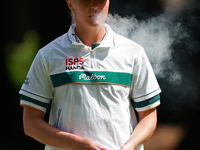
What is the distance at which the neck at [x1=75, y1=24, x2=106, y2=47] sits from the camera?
5.06 feet

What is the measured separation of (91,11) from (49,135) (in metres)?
0.77

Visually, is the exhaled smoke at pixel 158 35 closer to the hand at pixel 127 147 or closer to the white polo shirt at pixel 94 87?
the white polo shirt at pixel 94 87

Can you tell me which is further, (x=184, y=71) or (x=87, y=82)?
(x=184, y=71)

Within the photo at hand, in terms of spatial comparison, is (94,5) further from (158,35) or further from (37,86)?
(158,35)

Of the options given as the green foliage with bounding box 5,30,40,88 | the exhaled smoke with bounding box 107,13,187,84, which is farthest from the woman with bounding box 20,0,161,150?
the green foliage with bounding box 5,30,40,88

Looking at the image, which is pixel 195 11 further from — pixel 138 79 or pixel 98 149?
pixel 98 149

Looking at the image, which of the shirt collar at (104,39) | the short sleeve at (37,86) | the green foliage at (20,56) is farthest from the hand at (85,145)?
the green foliage at (20,56)

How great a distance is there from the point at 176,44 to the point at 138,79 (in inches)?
27.4

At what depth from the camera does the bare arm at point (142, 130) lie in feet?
4.58

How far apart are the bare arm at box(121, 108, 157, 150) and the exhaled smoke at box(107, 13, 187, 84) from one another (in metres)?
0.61

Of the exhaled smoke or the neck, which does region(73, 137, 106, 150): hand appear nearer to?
the neck

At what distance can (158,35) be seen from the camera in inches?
79.8

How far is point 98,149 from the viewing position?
1.34 meters

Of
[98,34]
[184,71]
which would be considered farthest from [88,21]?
[184,71]
